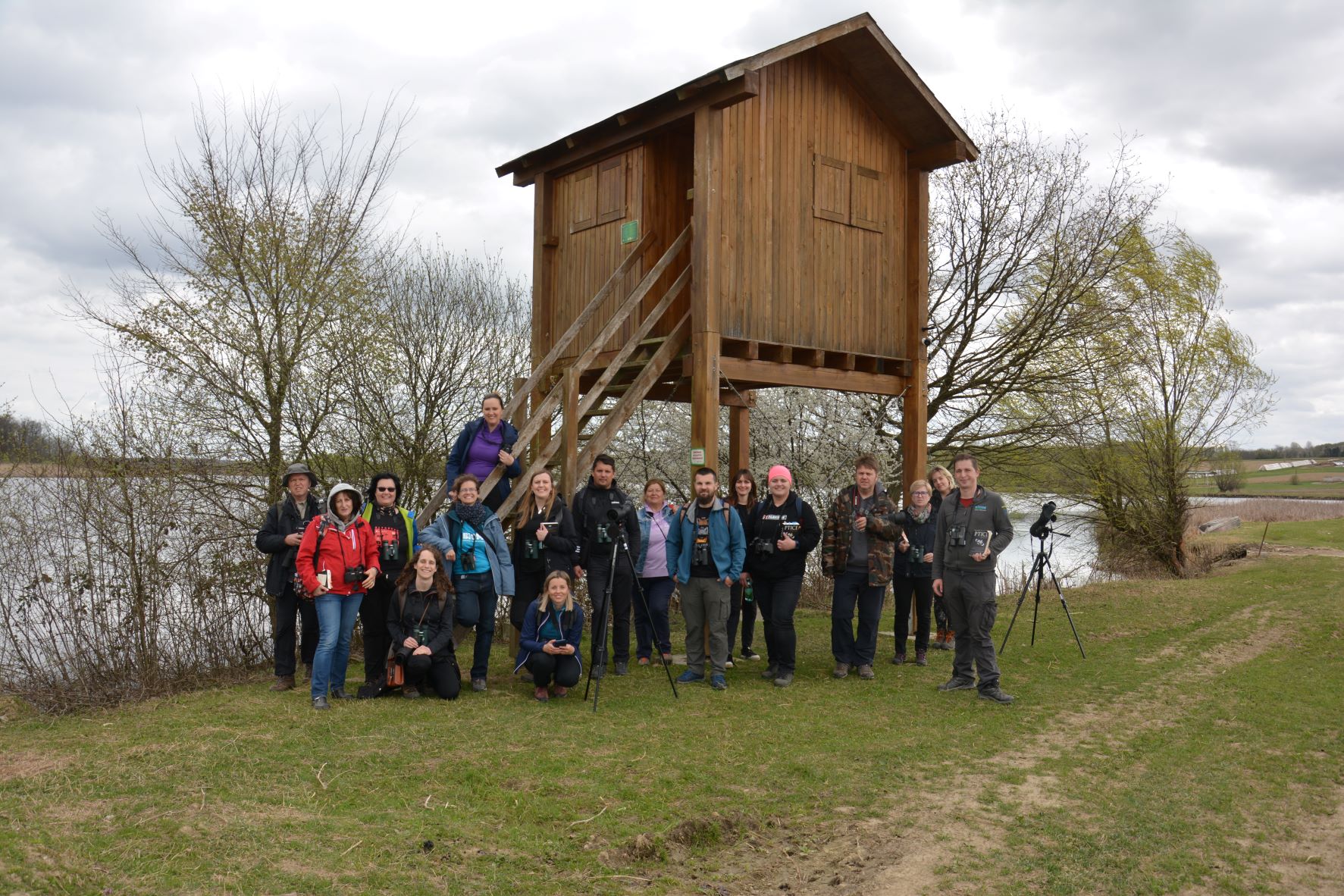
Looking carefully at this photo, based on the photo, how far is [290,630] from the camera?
27.0 ft

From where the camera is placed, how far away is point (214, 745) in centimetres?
621

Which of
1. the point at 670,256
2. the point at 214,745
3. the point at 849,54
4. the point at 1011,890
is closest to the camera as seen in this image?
the point at 1011,890

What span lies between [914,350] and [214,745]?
30.2ft

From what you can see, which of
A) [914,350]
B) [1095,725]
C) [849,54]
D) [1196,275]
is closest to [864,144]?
[849,54]

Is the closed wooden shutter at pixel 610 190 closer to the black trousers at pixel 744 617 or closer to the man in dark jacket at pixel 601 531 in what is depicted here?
the man in dark jacket at pixel 601 531

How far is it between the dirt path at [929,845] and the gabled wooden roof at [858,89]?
22.8 ft

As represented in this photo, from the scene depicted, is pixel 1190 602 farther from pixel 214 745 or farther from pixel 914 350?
pixel 214 745

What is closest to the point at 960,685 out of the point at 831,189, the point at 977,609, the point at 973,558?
the point at 977,609

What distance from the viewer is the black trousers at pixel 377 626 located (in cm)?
807

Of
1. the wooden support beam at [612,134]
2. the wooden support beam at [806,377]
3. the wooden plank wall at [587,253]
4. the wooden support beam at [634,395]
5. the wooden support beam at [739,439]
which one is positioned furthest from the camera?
the wooden support beam at [739,439]

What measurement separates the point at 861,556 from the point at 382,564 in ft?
13.7

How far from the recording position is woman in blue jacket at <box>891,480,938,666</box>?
977 cm

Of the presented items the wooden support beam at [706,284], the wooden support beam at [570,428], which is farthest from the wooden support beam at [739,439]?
the wooden support beam at [570,428]

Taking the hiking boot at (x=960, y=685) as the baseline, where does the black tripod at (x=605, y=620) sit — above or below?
above
